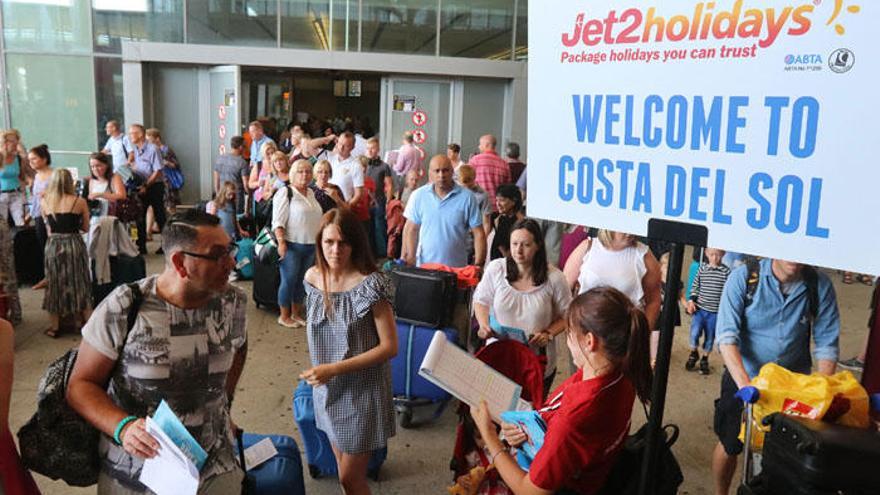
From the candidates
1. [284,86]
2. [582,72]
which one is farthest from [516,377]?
[284,86]

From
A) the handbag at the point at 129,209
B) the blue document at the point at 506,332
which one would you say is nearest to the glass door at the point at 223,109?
the handbag at the point at 129,209

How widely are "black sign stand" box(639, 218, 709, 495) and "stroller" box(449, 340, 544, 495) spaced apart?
116cm

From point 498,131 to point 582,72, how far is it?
36.4 ft

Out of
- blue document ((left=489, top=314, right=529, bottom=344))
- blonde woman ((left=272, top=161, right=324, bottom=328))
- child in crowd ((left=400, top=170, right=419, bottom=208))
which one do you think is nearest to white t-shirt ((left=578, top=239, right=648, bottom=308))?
blue document ((left=489, top=314, right=529, bottom=344))

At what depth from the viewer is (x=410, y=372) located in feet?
13.8

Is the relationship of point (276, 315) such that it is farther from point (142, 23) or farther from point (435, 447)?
point (142, 23)

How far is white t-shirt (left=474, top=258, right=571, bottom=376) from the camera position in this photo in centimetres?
354

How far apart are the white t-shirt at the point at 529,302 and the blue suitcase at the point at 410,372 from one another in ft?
2.18

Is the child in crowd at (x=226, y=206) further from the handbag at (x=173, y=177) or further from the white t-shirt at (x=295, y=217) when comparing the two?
the handbag at (x=173, y=177)

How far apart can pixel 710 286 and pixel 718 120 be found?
4200 mm

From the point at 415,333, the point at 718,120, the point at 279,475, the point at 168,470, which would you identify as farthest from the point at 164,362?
the point at 415,333

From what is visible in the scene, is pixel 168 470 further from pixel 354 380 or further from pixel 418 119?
pixel 418 119

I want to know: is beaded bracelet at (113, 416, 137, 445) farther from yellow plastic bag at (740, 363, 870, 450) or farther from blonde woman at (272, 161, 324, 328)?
blonde woman at (272, 161, 324, 328)

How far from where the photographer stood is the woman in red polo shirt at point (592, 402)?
1.89 m
